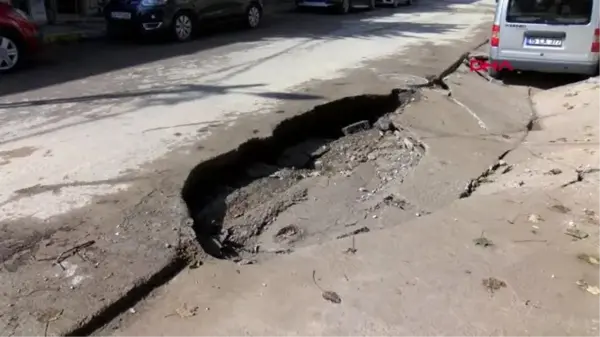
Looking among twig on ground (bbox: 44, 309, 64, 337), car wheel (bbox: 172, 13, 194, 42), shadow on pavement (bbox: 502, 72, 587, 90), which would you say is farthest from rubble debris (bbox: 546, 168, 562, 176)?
car wheel (bbox: 172, 13, 194, 42)

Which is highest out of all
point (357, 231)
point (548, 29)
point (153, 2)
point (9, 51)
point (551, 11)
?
point (551, 11)

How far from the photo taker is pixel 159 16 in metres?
13.8

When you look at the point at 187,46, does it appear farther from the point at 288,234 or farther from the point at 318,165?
the point at 288,234

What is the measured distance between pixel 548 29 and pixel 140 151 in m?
7.01

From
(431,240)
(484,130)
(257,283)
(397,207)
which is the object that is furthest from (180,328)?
(484,130)

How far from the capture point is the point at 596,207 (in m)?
5.23

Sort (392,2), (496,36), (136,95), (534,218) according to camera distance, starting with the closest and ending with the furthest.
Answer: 1. (534,218)
2. (136,95)
3. (496,36)
4. (392,2)

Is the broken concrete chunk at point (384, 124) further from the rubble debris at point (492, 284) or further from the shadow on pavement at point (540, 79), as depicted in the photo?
the rubble debris at point (492, 284)

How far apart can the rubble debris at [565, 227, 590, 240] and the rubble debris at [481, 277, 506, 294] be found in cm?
104

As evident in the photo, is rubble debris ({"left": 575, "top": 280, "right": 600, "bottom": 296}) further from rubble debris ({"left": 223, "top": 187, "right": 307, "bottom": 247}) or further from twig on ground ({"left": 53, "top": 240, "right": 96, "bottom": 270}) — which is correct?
twig on ground ({"left": 53, "top": 240, "right": 96, "bottom": 270})

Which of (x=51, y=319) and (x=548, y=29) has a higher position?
(x=548, y=29)

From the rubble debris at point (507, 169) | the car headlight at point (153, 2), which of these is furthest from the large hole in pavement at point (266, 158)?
the car headlight at point (153, 2)

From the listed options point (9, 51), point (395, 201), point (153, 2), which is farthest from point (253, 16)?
point (395, 201)

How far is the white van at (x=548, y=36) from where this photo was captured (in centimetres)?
990
